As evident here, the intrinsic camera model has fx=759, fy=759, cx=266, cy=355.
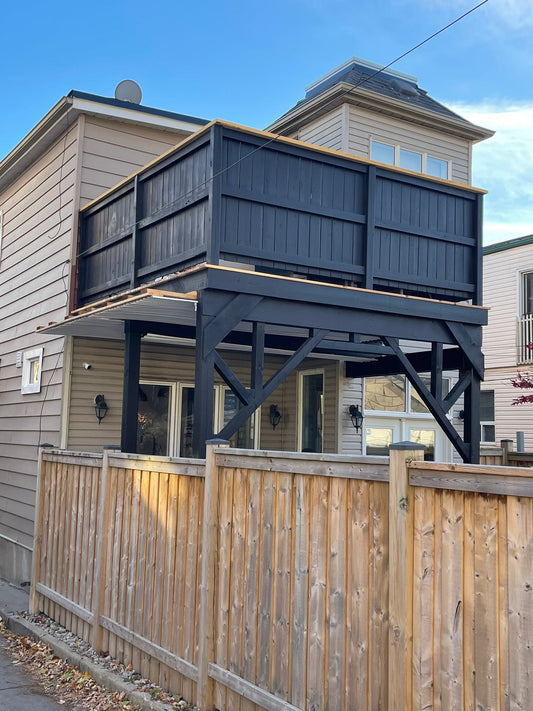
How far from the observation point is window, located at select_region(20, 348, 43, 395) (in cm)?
1096

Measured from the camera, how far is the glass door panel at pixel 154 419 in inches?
416

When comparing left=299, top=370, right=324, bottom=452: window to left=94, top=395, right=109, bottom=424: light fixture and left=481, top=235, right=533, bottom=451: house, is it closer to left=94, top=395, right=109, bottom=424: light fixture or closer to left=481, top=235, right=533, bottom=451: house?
left=94, top=395, right=109, bottom=424: light fixture

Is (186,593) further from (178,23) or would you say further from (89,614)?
(178,23)

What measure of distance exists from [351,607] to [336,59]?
553 inches

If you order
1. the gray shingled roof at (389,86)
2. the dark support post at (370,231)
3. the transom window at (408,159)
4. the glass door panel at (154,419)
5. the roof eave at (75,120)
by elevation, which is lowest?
the glass door panel at (154,419)

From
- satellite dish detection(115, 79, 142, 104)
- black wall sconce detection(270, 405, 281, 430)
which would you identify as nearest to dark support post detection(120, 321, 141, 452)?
black wall sconce detection(270, 405, 281, 430)

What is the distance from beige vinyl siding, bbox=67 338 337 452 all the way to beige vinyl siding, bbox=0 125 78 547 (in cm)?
27

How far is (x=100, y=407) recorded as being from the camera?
1002 cm

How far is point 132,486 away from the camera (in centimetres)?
622

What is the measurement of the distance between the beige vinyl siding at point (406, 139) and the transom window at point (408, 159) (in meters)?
0.07

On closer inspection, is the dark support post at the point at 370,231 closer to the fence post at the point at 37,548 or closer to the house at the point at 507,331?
the fence post at the point at 37,548

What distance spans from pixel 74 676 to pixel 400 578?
3.85 metres

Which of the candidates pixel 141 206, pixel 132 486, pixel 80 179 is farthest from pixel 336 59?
pixel 132 486

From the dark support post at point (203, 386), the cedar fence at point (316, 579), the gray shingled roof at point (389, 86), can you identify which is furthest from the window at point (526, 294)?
the cedar fence at point (316, 579)
